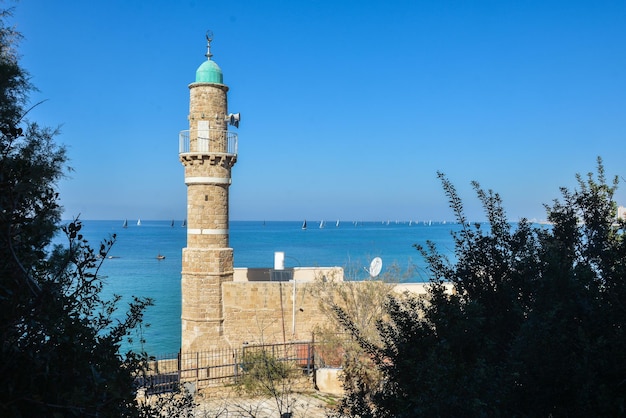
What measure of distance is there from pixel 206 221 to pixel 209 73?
542 centimetres

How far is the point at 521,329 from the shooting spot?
16.7ft

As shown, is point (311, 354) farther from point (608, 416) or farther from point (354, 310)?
point (608, 416)

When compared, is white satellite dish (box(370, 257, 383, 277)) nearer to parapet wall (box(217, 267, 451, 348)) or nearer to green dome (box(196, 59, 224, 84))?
parapet wall (box(217, 267, 451, 348))

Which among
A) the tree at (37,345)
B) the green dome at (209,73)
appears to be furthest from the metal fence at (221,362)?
the tree at (37,345)

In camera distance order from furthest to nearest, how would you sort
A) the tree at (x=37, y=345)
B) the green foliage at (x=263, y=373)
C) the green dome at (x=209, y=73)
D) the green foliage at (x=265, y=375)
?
the green dome at (x=209, y=73), the green foliage at (x=263, y=373), the green foliage at (x=265, y=375), the tree at (x=37, y=345)

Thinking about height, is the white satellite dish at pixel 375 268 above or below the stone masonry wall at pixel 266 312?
above

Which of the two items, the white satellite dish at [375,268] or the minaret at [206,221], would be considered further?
the white satellite dish at [375,268]

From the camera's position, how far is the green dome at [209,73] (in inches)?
701

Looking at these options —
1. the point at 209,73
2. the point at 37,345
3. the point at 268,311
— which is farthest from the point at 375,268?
the point at 37,345

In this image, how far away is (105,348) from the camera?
4691mm

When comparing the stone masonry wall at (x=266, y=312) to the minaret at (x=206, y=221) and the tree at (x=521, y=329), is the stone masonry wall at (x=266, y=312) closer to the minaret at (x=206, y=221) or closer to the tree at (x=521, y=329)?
the minaret at (x=206, y=221)

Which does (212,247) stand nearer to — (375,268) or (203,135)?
(203,135)

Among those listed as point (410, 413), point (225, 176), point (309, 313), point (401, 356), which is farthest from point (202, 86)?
point (410, 413)

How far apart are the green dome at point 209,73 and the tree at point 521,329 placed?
12647mm
